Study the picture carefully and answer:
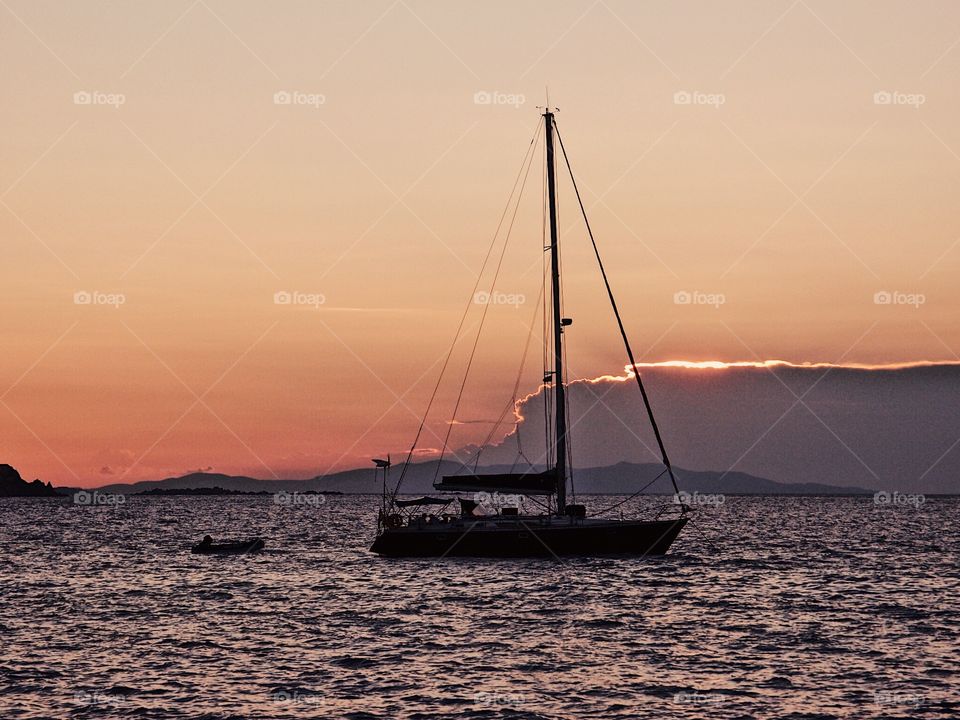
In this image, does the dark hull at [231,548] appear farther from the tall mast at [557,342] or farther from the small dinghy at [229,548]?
the tall mast at [557,342]

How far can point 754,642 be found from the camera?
3925 centimetres

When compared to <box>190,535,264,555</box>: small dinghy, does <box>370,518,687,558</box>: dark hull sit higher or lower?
higher

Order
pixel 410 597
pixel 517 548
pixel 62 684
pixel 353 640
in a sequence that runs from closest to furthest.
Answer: pixel 62 684 → pixel 353 640 → pixel 410 597 → pixel 517 548

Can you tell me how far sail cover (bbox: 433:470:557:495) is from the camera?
59.3 meters

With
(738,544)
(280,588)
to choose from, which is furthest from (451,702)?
(738,544)

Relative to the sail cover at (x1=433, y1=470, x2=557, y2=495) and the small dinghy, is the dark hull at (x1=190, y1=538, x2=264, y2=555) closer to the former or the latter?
the small dinghy

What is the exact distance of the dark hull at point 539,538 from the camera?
196ft

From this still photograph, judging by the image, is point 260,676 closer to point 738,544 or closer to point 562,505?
point 562,505

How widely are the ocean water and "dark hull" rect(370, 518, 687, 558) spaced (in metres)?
1.31

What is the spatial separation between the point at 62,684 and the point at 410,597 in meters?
21.4

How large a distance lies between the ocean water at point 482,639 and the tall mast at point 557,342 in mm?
5145

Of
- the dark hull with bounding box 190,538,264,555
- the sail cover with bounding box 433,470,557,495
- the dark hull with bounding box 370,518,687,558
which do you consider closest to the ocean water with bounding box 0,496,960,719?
the dark hull with bounding box 370,518,687,558

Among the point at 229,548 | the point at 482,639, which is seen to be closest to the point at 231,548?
the point at 229,548

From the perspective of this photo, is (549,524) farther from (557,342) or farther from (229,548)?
(229,548)
